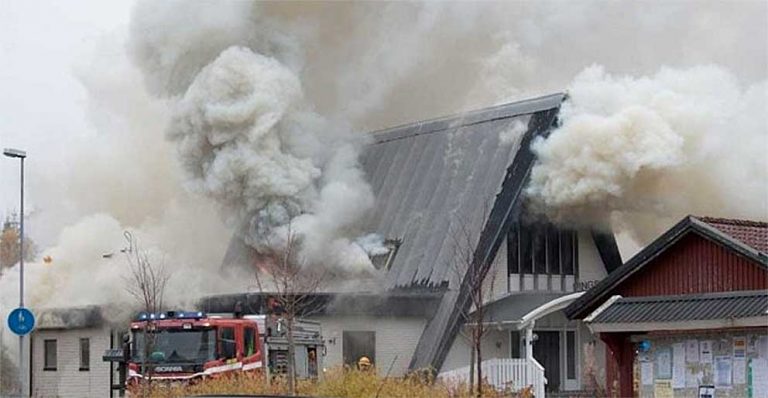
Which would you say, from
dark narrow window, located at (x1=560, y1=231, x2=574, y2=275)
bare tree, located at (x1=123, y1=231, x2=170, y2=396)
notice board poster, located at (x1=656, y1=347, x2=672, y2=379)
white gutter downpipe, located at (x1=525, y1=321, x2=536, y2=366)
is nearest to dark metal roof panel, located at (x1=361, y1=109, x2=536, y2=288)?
white gutter downpipe, located at (x1=525, y1=321, x2=536, y2=366)

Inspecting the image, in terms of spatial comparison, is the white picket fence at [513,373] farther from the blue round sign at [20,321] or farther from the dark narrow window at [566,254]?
the blue round sign at [20,321]

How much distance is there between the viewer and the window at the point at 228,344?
27812 millimetres

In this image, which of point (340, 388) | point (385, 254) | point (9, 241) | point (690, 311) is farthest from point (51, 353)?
point (9, 241)

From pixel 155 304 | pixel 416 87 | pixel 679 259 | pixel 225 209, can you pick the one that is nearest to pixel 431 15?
pixel 416 87

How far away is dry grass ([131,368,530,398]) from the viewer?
938 inches

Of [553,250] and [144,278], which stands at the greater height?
[553,250]

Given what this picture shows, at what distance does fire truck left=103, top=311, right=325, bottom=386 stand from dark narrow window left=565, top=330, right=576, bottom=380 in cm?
969

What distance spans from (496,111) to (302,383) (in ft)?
42.7

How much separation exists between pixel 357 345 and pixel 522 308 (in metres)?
4.92

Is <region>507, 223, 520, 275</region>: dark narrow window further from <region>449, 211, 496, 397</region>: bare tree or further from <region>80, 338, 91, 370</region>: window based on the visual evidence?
<region>80, 338, 91, 370</region>: window

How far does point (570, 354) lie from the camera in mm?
36062

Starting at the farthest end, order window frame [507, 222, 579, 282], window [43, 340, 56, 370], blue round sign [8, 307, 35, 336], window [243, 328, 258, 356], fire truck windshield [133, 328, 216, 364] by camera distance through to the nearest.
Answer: window [43, 340, 56, 370] → window frame [507, 222, 579, 282] → window [243, 328, 258, 356] → fire truck windshield [133, 328, 216, 364] → blue round sign [8, 307, 35, 336]

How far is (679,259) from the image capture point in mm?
21438

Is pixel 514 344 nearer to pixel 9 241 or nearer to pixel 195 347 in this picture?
pixel 195 347
